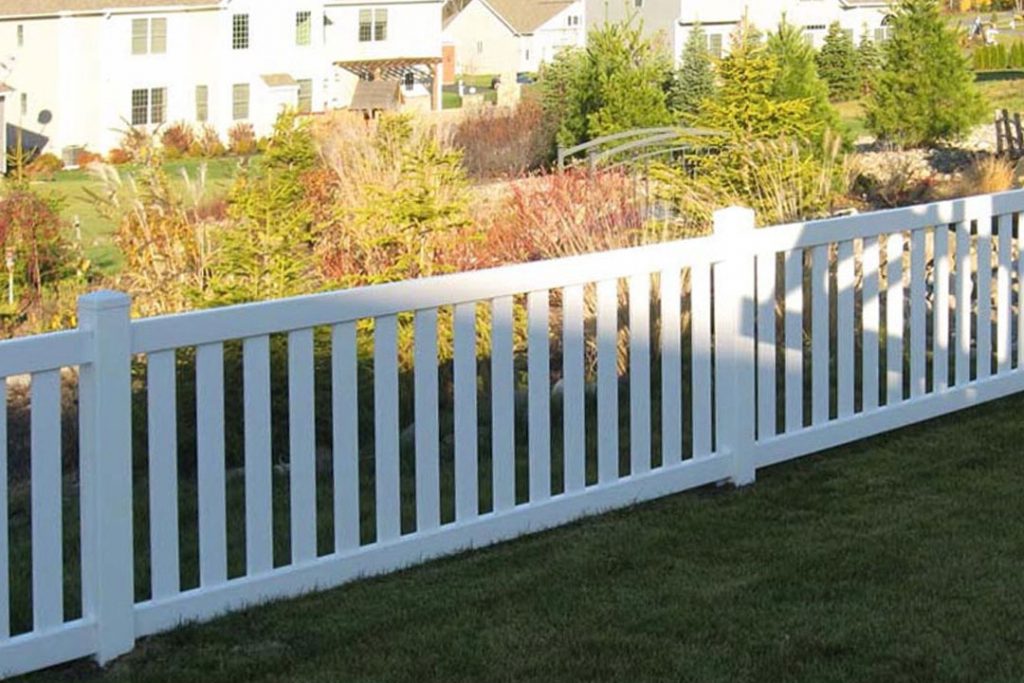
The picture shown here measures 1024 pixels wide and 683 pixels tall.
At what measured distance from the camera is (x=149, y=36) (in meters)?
58.0

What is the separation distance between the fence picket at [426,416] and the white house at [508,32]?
263 ft

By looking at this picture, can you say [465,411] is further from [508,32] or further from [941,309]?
[508,32]

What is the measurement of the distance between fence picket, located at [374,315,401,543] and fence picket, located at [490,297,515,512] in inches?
15.6

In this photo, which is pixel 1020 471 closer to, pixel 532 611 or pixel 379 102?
pixel 532 611

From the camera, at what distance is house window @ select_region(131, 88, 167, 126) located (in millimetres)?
57438

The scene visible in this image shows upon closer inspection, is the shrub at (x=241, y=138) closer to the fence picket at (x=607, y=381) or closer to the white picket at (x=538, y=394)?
the fence picket at (x=607, y=381)

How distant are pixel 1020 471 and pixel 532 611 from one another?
7.56 feet

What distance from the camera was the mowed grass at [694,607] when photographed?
4.32 m

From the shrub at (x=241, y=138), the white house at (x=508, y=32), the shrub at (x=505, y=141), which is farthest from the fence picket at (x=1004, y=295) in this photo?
the white house at (x=508, y=32)

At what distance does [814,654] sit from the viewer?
4.38 metres

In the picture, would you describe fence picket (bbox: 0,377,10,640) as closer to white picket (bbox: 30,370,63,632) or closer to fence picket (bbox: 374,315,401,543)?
white picket (bbox: 30,370,63,632)

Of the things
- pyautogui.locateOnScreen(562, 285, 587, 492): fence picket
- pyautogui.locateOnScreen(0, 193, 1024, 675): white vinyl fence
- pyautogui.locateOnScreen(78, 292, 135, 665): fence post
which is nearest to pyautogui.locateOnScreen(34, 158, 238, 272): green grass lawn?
pyautogui.locateOnScreen(0, 193, 1024, 675): white vinyl fence

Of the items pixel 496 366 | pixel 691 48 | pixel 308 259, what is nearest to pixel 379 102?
pixel 691 48

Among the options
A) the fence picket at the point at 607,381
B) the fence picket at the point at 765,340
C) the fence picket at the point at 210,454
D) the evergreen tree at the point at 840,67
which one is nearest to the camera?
the fence picket at the point at 210,454
